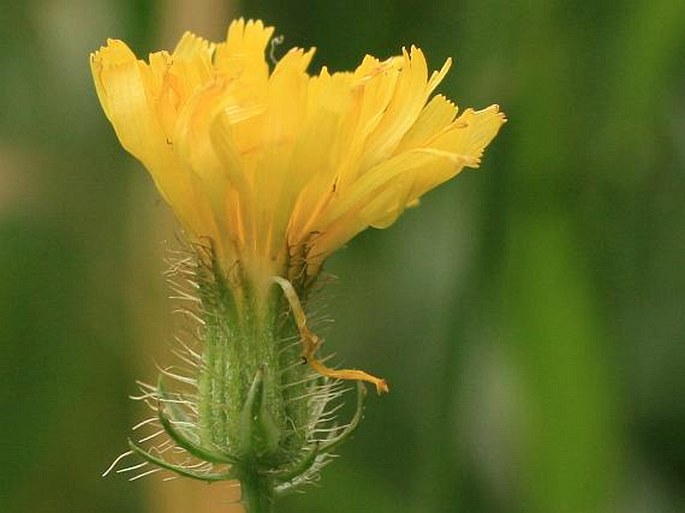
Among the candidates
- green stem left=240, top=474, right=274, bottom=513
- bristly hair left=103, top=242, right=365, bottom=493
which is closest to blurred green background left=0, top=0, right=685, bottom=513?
bristly hair left=103, top=242, right=365, bottom=493

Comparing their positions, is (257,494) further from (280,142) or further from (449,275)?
(449,275)

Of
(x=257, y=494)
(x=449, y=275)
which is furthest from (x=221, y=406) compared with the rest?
(x=449, y=275)

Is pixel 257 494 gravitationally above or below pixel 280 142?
below

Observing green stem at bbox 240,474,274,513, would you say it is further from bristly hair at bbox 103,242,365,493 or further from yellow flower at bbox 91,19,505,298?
yellow flower at bbox 91,19,505,298

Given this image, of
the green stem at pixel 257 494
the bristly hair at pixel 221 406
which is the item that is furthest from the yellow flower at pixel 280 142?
the green stem at pixel 257 494

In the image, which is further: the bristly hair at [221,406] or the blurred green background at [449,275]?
the blurred green background at [449,275]

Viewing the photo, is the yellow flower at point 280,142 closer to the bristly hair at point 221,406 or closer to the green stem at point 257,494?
the bristly hair at point 221,406
